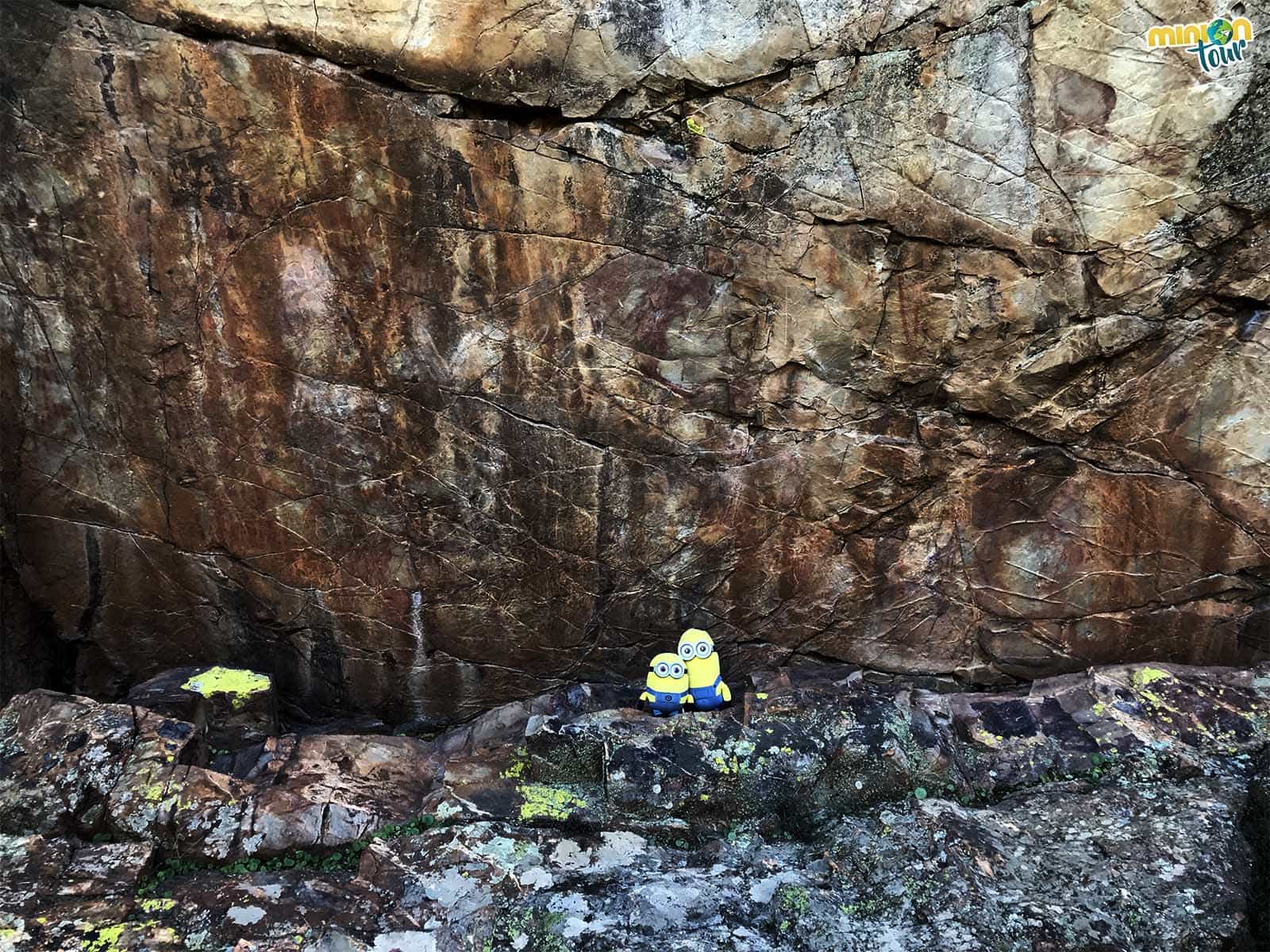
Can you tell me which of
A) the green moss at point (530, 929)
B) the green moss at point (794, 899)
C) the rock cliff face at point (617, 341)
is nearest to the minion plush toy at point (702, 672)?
the rock cliff face at point (617, 341)

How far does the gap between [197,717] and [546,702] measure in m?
2.28

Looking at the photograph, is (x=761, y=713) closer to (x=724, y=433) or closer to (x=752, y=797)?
(x=752, y=797)

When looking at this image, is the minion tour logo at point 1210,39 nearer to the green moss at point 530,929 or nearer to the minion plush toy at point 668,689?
the minion plush toy at point 668,689

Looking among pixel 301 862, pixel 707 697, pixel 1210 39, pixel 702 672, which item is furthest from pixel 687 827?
pixel 1210 39

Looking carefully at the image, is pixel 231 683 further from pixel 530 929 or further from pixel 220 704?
pixel 530 929

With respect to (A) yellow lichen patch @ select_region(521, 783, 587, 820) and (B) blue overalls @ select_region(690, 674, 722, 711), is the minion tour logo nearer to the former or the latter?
(B) blue overalls @ select_region(690, 674, 722, 711)

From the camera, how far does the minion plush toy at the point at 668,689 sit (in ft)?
17.8

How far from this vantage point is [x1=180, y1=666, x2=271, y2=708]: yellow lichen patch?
18.5ft

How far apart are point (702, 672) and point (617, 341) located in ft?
7.33

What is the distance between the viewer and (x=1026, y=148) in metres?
5.07

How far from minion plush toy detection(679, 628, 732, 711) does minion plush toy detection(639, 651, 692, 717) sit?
62 millimetres

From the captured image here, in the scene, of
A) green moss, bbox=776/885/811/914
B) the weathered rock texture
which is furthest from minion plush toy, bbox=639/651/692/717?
green moss, bbox=776/885/811/914

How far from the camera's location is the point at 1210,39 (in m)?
4.83

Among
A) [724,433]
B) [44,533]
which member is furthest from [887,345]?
[44,533]
